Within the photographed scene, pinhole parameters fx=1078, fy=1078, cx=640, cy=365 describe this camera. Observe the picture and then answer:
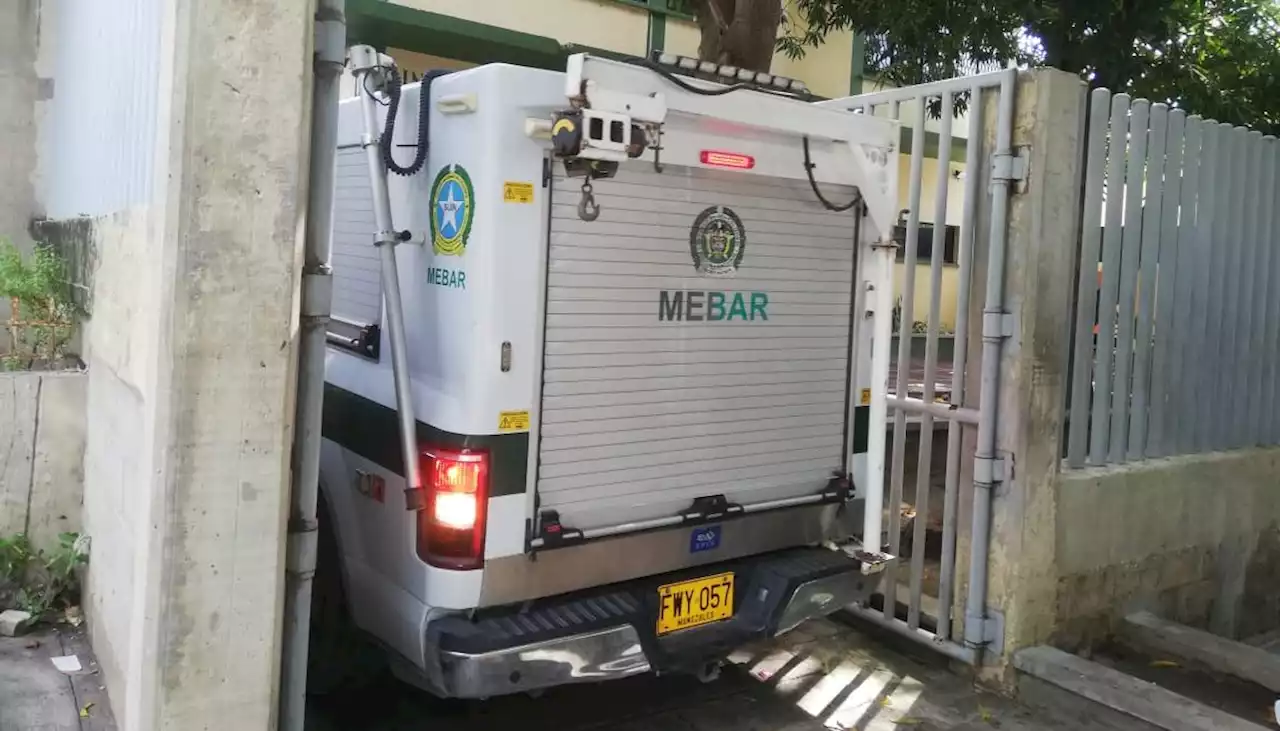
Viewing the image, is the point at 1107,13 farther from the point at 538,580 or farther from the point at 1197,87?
the point at 538,580

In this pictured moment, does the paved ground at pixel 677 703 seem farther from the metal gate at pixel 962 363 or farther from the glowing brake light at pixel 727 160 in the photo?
the glowing brake light at pixel 727 160

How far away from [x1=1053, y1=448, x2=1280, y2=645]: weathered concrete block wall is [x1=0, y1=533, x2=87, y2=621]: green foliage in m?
4.84

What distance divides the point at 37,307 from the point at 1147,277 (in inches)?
232

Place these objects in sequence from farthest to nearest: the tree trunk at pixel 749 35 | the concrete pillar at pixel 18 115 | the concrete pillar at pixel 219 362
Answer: the tree trunk at pixel 749 35
the concrete pillar at pixel 18 115
the concrete pillar at pixel 219 362

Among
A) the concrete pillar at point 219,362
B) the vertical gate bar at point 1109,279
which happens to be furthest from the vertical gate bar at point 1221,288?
the concrete pillar at point 219,362

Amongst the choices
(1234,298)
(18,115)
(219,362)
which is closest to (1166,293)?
(1234,298)

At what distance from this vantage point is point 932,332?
18.1 ft

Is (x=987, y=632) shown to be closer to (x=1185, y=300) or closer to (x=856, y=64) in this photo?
(x=1185, y=300)

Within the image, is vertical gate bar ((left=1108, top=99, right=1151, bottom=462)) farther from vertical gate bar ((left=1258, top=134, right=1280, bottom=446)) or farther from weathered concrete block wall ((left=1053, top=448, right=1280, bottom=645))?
vertical gate bar ((left=1258, top=134, right=1280, bottom=446))

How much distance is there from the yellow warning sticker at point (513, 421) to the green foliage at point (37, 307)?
114 inches

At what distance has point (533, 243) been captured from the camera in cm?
382

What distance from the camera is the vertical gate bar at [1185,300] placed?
606 cm

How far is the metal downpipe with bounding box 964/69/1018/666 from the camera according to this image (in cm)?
525

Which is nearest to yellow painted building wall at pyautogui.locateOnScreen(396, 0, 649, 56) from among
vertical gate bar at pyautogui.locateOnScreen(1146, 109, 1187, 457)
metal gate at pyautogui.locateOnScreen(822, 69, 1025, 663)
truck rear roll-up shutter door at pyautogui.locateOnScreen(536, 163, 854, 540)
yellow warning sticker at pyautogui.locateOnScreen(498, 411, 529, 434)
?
metal gate at pyautogui.locateOnScreen(822, 69, 1025, 663)
